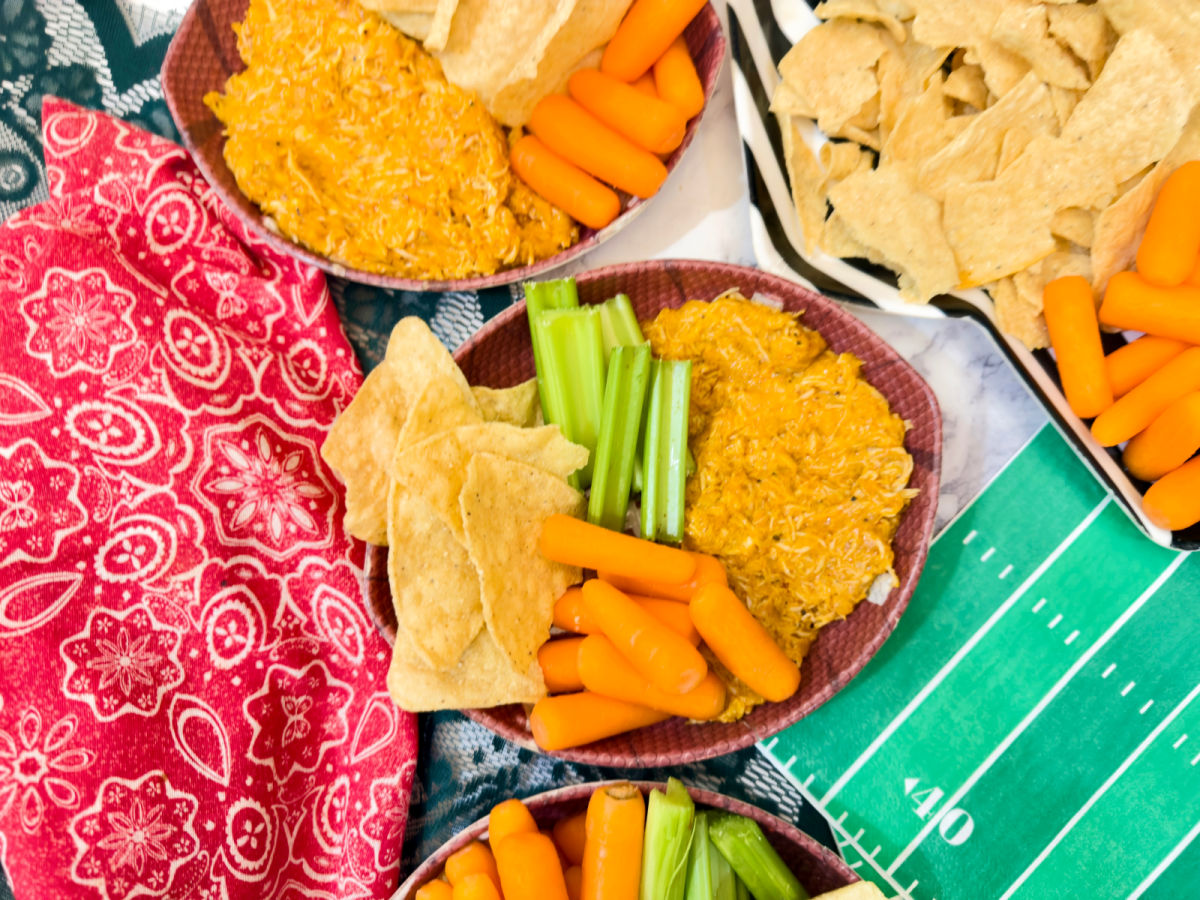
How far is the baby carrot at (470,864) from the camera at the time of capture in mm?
1921

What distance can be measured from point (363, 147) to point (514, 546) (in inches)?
40.9

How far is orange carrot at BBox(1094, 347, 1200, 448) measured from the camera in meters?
1.81

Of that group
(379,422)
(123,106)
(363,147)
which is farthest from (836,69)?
(123,106)

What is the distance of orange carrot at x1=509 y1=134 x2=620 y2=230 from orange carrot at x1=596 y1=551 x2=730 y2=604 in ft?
2.87

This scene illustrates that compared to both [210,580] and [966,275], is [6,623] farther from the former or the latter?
[966,275]

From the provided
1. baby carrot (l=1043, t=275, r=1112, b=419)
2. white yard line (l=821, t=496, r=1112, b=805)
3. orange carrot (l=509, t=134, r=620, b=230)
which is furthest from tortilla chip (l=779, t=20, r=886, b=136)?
white yard line (l=821, t=496, r=1112, b=805)

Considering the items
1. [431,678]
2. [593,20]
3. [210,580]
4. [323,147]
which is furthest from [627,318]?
[210,580]

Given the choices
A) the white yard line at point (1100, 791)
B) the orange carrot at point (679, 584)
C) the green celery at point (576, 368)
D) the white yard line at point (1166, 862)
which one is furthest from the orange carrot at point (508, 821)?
the white yard line at point (1166, 862)

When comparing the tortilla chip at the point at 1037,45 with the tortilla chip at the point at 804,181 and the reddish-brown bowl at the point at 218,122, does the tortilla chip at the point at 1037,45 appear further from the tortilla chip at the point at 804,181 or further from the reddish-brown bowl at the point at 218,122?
the reddish-brown bowl at the point at 218,122

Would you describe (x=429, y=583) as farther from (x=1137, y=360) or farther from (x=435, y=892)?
(x=1137, y=360)

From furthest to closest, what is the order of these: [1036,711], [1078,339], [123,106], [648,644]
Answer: [123,106] < [1036,711] < [1078,339] < [648,644]

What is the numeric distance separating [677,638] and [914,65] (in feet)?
4.75

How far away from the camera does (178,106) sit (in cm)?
199

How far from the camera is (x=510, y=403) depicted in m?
2.04
